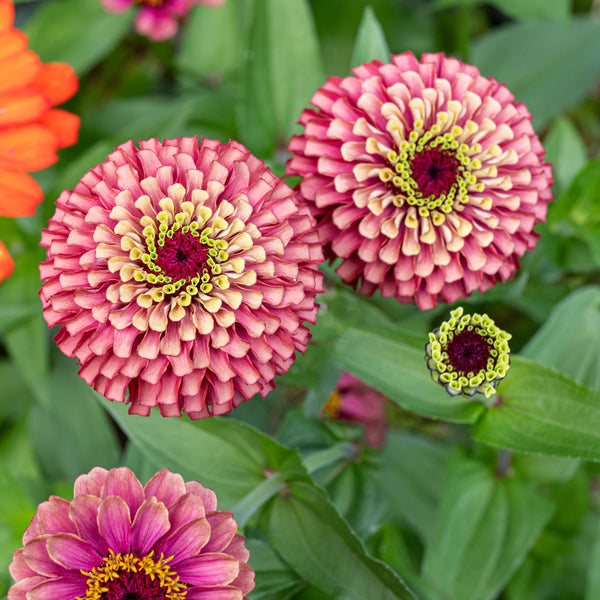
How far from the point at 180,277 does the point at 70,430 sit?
61 cm

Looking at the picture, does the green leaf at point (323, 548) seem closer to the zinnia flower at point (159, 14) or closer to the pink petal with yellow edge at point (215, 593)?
the pink petal with yellow edge at point (215, 593)

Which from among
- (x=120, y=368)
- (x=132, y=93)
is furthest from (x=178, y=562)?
(x=132, y=93)

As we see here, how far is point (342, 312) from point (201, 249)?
0.32 meters

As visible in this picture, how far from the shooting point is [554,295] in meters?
0.95

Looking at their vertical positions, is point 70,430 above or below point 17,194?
below

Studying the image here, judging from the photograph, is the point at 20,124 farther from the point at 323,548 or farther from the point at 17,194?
the point at 323,548

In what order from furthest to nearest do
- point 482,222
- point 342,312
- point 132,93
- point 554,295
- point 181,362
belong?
1. point 132,93
2. point 554,295
3. point 342,312
4. point 482,222
5. point 181,362

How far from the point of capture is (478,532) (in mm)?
839

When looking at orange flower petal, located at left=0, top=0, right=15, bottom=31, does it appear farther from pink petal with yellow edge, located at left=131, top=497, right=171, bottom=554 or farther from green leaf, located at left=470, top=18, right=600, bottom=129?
green leaf, located at left=470, top=18, right=600, bottom=129

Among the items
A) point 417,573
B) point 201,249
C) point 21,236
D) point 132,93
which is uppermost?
point 132,93

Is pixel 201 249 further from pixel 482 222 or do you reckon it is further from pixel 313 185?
pixel 482 222

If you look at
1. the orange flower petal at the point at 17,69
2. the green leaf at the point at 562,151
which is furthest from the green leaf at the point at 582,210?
the orange flower petal at the point at 17,69

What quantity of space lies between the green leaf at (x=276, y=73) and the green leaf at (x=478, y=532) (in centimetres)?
51

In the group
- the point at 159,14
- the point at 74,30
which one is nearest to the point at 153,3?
the point at 159,14
